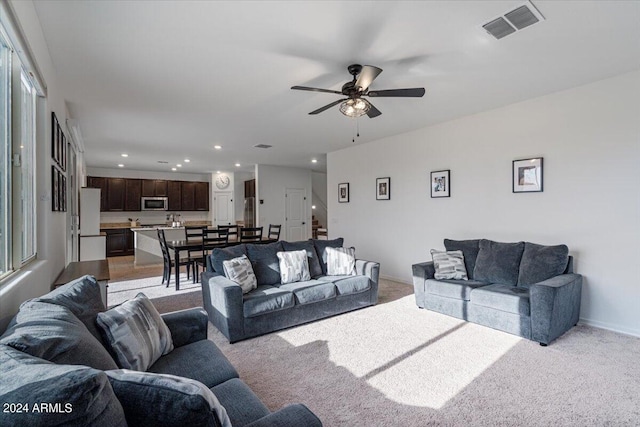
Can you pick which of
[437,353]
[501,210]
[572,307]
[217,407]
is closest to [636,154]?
[501,210]

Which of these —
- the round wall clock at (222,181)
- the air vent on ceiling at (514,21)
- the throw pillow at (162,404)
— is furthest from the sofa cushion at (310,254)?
the round wall clock at (222,181)

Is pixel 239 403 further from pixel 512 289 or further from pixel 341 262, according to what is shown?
pixel 512 289

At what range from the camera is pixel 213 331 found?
134 inches

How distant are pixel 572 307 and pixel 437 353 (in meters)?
1.65

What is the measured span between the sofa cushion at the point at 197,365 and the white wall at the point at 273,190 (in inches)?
273

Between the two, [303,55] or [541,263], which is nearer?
[303,55]

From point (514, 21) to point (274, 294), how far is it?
311 centimetres

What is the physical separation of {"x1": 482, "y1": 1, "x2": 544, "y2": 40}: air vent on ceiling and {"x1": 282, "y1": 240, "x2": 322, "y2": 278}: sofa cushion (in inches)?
119

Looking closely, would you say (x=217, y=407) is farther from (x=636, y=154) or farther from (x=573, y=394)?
(x=636, y=154)

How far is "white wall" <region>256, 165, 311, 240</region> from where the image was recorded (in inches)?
347

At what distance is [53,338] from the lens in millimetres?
1061

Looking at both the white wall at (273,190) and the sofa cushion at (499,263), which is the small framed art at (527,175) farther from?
the white wall at (273,190)

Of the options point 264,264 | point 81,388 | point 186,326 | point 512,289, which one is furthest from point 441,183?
point 81,388

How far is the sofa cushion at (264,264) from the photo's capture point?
3.80 meters
